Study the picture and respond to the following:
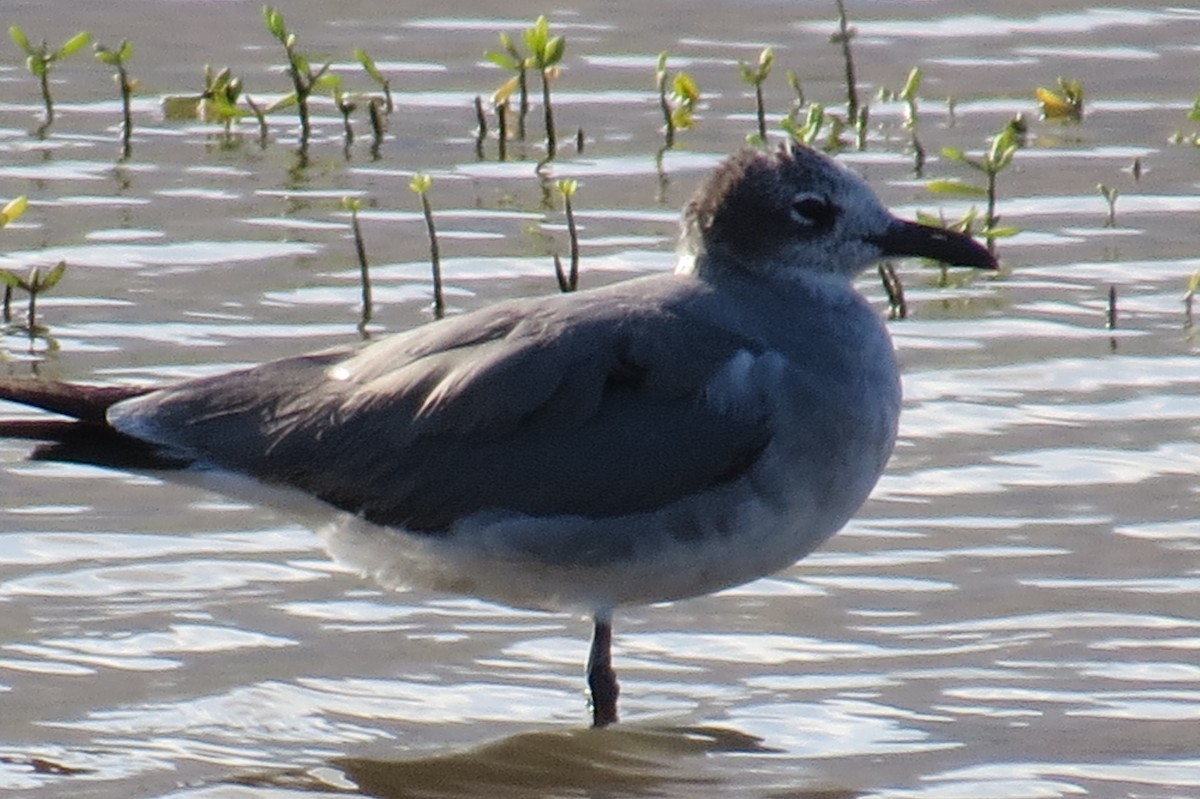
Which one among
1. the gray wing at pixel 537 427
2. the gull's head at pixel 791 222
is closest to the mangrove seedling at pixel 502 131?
the gull's head at pixel 791 222

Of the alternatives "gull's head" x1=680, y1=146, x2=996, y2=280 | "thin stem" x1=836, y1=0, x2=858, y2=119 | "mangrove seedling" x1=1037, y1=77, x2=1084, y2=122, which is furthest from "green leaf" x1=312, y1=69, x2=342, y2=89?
"gull's head" x1=680, y1=146, x2=996, y2=280

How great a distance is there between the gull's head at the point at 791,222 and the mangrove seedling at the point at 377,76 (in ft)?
13.1

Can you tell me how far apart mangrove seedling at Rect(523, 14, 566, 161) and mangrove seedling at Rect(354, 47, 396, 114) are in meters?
0.61

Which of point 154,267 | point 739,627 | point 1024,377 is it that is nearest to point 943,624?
point 739,627

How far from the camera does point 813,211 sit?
22.5ft

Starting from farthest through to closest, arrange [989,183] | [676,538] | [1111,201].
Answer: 1. [989,183]
2. [1111,201]
3. [676,538]

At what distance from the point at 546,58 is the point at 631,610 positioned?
3882 mm

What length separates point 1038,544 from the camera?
23.6ft

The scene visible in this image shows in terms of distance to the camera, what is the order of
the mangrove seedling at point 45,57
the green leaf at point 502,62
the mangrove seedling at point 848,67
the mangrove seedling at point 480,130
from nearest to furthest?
the green leaf at point 502,62
the mangrove seedling at point 45,57
the mangrove seedling at point 480,130
the mangrove seedling at point 848,67

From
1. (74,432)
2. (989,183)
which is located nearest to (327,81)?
(989,183)

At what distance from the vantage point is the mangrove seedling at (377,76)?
1070cm

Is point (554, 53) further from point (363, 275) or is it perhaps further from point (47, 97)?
point (47, 97)

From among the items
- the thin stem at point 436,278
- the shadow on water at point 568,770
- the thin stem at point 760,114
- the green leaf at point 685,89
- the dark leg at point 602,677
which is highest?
the green leaf at point 685,89

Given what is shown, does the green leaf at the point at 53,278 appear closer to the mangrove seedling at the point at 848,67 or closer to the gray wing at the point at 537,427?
the gray wing at the point at 537,427
